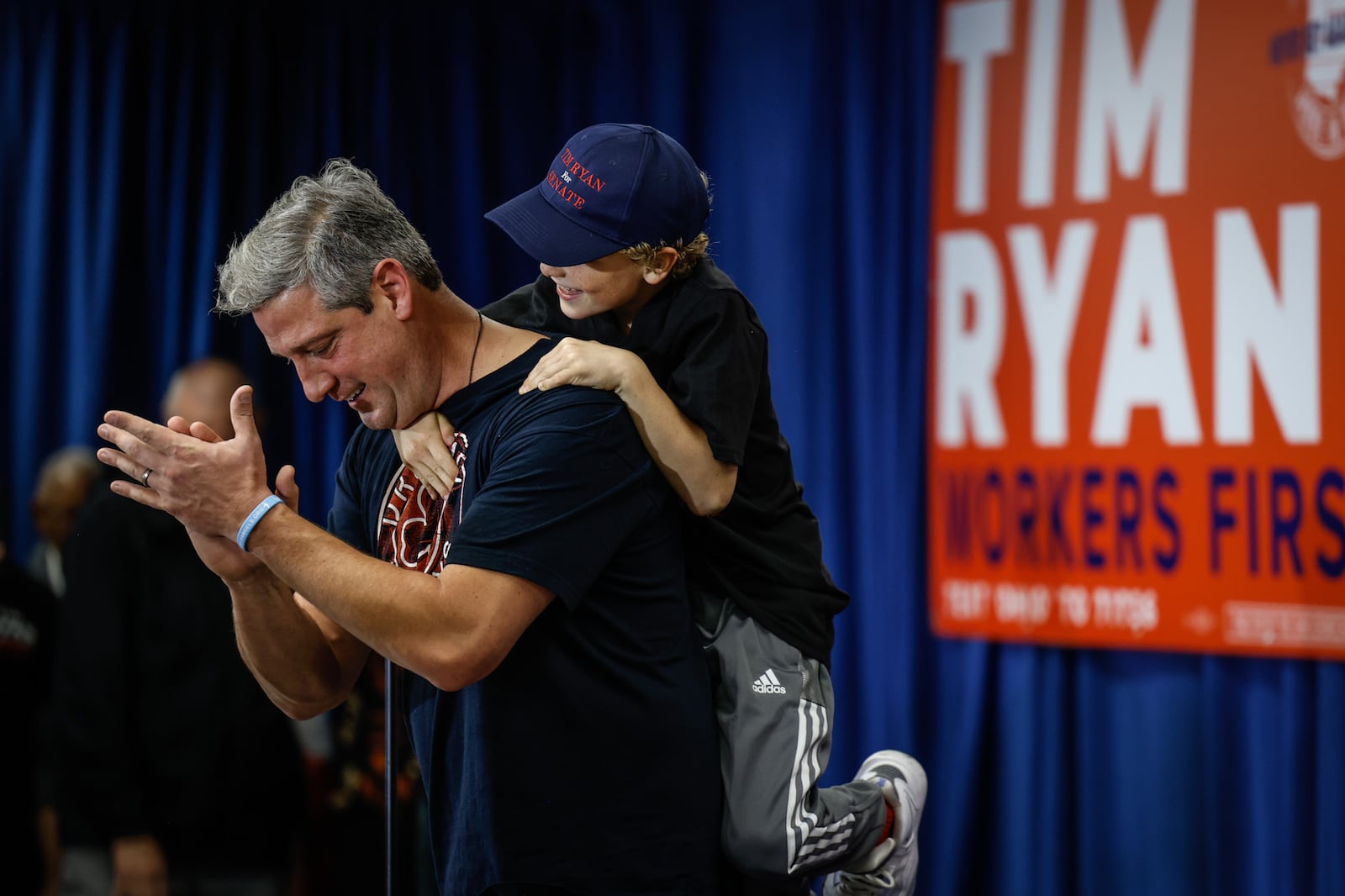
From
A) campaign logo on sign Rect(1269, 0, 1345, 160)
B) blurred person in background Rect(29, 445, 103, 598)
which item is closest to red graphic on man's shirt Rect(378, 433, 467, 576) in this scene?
campaign logo on sign Rect(1269, 0, 1345, 160)

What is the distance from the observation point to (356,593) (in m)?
1.46

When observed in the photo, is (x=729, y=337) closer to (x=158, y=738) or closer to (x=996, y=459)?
(x=996, y=459)

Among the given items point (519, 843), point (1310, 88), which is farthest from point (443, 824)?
point (1310, 88)

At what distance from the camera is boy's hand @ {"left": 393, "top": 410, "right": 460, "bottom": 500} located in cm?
A: 170

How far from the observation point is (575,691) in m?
1.63

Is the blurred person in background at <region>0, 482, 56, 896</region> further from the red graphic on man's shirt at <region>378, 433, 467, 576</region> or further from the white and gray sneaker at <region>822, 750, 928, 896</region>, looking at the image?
the white and gray sneaker at <region>822, 750, 928, 896</region>

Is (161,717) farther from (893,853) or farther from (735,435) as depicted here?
(735,435)

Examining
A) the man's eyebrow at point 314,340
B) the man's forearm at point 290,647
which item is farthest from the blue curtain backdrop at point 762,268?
the man's eyebrow at point 314,340

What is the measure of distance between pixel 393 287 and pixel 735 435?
474 mm

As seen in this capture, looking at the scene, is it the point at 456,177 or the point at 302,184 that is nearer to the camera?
the point at 302,184

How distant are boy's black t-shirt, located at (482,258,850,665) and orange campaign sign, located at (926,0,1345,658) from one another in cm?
143

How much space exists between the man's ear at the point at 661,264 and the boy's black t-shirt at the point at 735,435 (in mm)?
28

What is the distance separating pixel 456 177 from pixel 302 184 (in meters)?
2.63

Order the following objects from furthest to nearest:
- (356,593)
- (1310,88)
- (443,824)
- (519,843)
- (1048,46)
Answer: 1. (1048,46)
2. (1310,88)
3. (443,824)
4. (519,843)
5. (356,593)
